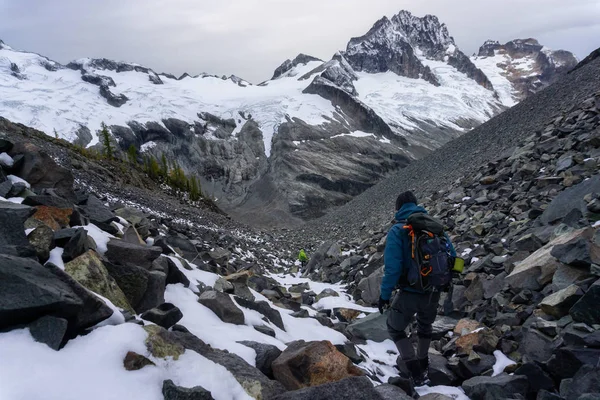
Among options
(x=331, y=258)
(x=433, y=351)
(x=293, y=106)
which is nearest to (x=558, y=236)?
Result: (x=433, y=351)

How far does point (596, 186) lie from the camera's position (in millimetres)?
7562

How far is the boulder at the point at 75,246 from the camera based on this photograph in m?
4.32

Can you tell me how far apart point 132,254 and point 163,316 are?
1.35 m

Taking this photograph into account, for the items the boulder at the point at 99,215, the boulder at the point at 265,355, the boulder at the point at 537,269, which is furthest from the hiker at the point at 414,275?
the boulder at the point at 99,215

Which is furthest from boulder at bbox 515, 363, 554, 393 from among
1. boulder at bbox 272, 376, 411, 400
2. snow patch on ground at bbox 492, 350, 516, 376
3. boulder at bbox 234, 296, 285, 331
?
boulder at bbox 234, 296, 285, 331

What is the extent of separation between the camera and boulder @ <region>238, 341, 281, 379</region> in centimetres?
431

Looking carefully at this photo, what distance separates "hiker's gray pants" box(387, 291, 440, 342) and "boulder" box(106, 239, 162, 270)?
3226 millimetres

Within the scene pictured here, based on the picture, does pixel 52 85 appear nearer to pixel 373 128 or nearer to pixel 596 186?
pixel 373 128

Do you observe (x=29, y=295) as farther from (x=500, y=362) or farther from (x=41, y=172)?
(x=500, y=362)

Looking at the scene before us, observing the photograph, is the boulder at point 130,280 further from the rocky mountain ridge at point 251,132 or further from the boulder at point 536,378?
the rocky mountain ridge at point 251,132

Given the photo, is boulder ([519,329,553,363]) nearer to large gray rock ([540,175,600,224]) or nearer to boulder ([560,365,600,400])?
boulder ([560,365,600,400])

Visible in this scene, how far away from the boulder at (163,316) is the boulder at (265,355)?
81 centimetres

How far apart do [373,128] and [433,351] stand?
12243cm

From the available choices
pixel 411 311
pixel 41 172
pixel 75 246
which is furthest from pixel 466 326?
pixel 41 172
